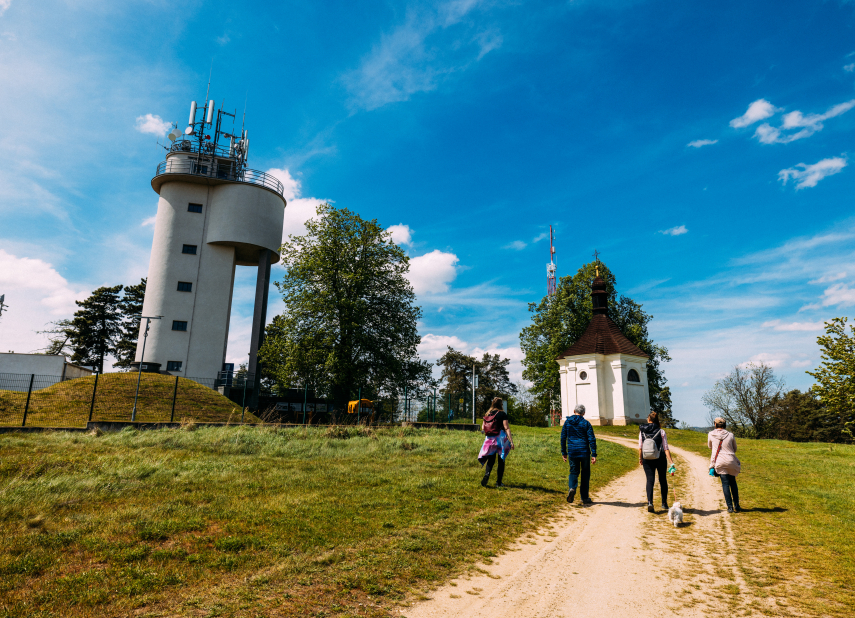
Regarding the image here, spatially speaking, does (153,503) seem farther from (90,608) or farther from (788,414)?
(788,414)

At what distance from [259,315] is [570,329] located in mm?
26876

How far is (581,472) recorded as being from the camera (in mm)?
9977

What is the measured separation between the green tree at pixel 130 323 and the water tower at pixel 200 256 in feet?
47.4

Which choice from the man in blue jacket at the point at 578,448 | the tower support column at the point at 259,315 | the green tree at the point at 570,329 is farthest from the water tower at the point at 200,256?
the man in blue jacket at the point at 578,448

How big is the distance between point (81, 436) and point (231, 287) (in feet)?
81.2

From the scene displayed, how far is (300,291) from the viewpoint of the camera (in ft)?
106

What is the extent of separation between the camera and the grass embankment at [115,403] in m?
20.9

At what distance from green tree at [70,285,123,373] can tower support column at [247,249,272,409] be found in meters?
21.0

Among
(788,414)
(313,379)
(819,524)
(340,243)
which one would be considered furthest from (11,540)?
(788,414)

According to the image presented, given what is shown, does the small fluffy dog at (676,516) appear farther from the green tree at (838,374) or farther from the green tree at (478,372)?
the green tree at (478,372)

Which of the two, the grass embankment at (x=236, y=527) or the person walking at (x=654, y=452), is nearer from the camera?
the grass embankment at (x=236, y=527)

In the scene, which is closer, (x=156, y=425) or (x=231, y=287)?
(x=156, y=425)

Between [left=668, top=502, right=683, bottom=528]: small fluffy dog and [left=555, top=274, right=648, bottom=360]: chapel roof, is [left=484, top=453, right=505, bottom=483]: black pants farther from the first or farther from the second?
[left=555, top=274, right=648, bottom=360]: chapel roof

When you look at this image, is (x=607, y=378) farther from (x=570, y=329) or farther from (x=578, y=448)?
(x=578, y=448)
